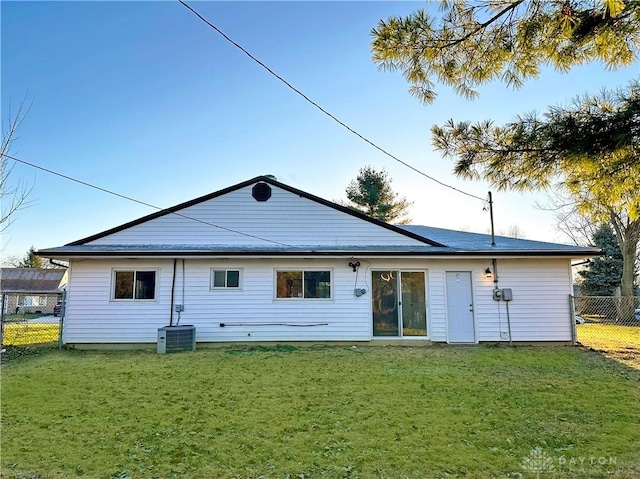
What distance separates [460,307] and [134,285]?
8711mm

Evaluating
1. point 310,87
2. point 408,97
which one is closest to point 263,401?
point 408,97

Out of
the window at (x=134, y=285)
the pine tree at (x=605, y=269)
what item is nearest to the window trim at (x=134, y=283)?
the window at (x=134, y=285)

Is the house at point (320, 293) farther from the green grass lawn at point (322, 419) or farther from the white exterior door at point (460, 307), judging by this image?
the green grass lawn at point (322, 419)

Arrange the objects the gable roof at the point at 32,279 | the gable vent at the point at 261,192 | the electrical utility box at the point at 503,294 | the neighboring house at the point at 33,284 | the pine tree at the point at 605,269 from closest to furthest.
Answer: the electrical utility box at the point at 503,294
the gable vent at the point at 261,192
the pine tree at the point at 605,269
the neighboring house at the point at 33,284
the gable roof at the point at 32,279

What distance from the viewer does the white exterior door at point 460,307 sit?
395 inches

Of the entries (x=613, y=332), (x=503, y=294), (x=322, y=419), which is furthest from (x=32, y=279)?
(x=613, y=332)

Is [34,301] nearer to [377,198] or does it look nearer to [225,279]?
[377,198]

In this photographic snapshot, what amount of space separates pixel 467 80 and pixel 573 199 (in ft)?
6.58

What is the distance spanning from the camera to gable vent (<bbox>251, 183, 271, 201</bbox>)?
36.3ft

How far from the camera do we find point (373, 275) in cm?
1025

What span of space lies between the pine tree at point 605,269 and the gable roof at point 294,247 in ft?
58.5

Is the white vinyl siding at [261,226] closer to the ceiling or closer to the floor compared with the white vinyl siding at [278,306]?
closer to the ceiling

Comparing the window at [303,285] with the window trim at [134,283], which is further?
the window at [303,285]

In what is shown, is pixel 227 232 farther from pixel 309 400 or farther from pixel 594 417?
pixel 594 417
